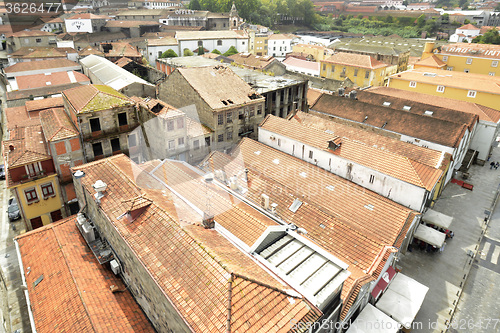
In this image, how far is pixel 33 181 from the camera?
30141 millimetres

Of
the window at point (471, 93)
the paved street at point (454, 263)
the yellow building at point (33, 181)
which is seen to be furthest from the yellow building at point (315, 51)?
the yellow building at point (33, 181)

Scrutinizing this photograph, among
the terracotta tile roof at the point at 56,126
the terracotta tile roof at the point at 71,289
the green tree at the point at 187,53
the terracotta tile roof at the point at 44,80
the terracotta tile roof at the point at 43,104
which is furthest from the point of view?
the green tree at the point at 187,53

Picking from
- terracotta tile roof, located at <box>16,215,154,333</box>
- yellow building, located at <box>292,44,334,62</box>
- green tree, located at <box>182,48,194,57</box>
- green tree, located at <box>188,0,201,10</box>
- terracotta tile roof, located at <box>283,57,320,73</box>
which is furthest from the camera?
green tree, located at <box>188,0,201,10</box>

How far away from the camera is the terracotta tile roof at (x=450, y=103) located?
46.3 metres

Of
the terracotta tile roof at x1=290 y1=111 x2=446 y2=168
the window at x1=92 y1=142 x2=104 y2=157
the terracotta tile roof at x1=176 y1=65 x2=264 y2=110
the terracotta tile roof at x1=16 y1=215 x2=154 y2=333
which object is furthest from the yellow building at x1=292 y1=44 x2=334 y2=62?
the terracotta tile roof at x1=16 y1=215 x2=154 y2=333

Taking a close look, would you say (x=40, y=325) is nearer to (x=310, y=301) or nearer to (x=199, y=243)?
(x=199, y=243)

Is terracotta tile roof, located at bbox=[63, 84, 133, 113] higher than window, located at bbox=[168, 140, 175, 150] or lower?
higher

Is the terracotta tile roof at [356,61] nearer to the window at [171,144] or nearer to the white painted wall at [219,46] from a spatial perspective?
the white painted wall at [219,46]

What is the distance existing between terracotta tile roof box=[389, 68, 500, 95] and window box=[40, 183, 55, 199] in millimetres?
59730

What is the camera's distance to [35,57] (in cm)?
7044

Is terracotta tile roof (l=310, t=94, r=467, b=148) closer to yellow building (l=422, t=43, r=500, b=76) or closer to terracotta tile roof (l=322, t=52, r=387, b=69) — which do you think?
terracotta tile roof (l=322, t=52, r=387, b=69)

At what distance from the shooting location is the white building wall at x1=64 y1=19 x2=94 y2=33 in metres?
97.9

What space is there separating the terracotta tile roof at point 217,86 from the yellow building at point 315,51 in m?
62.5

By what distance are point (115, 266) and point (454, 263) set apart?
3007 cm
